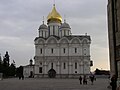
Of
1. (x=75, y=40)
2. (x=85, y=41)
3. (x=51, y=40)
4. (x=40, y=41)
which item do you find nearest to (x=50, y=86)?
(x=85, y=41)

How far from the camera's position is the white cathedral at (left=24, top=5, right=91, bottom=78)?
7869 cm

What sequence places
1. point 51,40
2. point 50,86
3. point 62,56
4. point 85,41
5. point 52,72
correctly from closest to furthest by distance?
point 50,86 → point 52,72 → point 62,56 → point 85,41 → point 51,40

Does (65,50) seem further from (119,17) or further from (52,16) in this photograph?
(119,17)

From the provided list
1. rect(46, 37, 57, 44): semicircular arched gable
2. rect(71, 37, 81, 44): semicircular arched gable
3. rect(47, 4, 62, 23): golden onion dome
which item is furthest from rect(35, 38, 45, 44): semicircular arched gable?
rect(71, 37, 81, 44): semicircular arched gable

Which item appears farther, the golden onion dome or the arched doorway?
the golden onion dome

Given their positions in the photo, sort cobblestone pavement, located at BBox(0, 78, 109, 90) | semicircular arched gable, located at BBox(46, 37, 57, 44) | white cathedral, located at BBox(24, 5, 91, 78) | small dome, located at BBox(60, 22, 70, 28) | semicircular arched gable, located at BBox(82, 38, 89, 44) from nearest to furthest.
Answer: cobblestone pavement, located at BBox(0, 78, 109, 90), white cathedral, located at BBox(24, 5, 91, 78), semicircular arched gable, located at BBox(82, 38, 89, 44), semicircular arched gable, located at BBox(46, 37, 57, 44), small dome, located at BBox(60, 22, 70, 28)

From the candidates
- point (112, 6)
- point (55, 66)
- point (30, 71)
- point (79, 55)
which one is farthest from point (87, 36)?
point (112, 6)

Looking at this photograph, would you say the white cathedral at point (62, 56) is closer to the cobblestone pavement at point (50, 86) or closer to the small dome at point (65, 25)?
the small dome at point (65, 25)

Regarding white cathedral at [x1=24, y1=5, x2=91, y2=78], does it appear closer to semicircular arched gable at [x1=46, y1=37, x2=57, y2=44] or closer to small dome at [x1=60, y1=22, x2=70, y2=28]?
semicircular arched gable at [x1=46, y1=37, x2=57, y2=44]

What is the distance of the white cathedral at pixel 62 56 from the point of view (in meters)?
78.7

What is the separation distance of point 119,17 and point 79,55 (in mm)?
64469

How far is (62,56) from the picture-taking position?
80312 mm

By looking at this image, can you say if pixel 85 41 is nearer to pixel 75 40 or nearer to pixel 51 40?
pixel 75 40

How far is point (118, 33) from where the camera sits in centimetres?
1628
